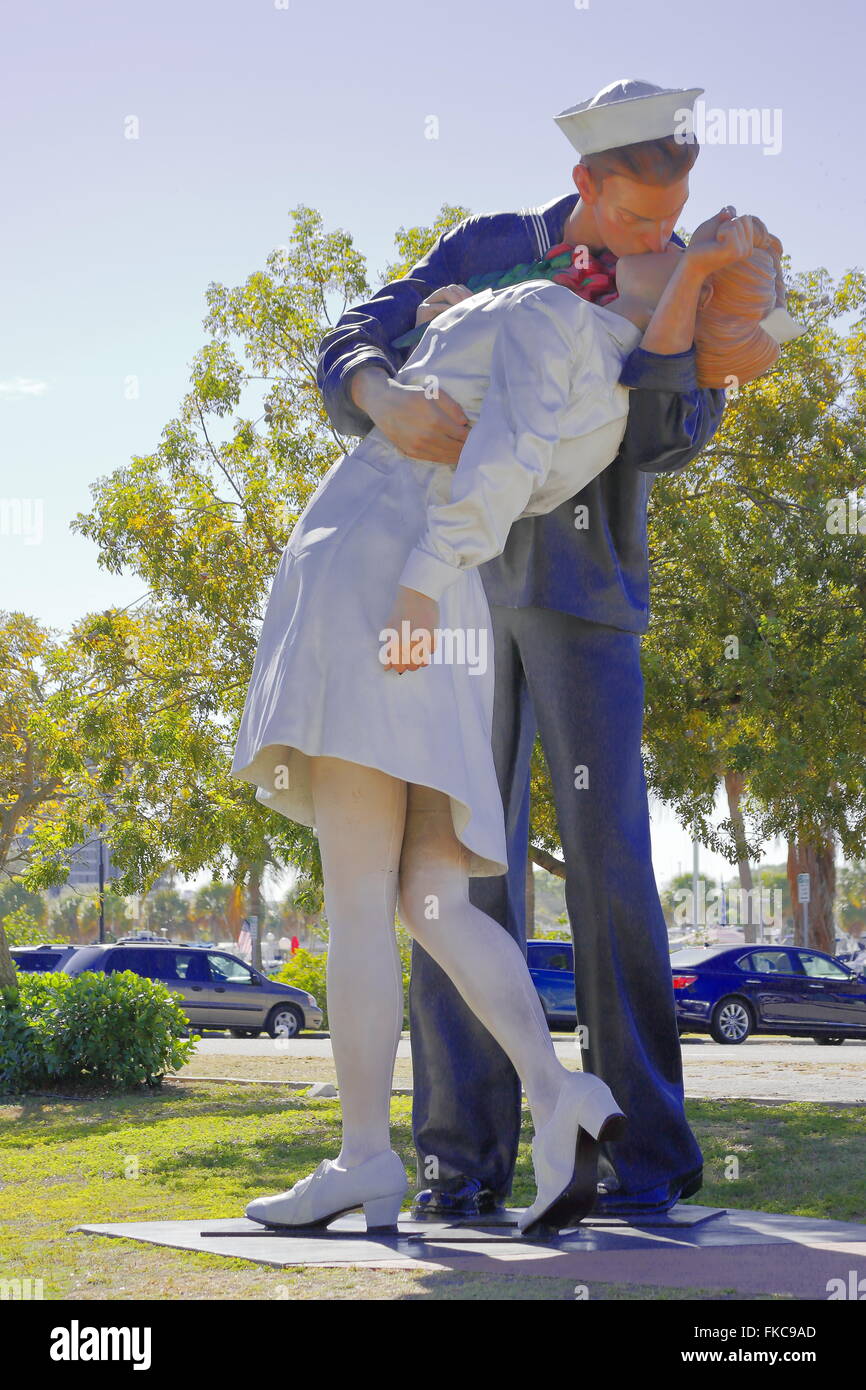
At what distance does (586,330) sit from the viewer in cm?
333

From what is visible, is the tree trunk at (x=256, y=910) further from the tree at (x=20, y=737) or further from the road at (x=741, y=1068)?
the road at (x=741, y=1068)

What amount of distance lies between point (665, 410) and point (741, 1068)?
10.2 m

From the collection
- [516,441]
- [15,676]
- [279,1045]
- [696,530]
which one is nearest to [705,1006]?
[279,1045]

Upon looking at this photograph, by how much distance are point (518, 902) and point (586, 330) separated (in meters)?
1.47

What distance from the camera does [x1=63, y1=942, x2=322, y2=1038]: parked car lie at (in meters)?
24.0

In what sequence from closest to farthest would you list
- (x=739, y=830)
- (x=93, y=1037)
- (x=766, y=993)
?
(x=93, y=1037), (x=739, y=830), (x=766, y=993)

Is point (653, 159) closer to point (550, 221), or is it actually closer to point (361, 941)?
point (550, 221)

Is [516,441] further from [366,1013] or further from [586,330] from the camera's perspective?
[366,1013]

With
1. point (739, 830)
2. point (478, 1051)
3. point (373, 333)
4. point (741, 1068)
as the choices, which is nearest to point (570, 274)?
point (373, 333)

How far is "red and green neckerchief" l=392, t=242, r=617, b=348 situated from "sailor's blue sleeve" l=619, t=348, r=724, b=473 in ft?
1.04

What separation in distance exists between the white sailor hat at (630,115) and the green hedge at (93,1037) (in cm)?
809

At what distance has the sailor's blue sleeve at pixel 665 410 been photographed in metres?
3.37

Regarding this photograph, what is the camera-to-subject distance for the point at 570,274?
373 centimetres

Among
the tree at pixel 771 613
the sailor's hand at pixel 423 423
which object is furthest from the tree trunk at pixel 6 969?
the sailor's hand at pixel 423 423
